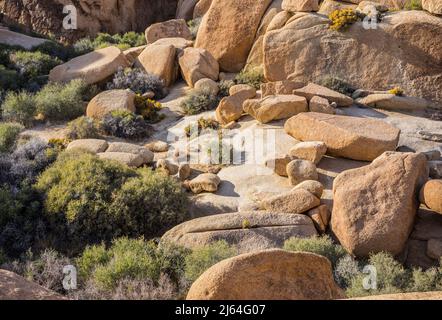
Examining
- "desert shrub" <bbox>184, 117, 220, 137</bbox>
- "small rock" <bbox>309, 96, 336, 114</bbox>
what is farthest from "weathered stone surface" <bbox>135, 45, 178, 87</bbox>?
"small rock" <bbox>309, 96, 336, 114</bbox>

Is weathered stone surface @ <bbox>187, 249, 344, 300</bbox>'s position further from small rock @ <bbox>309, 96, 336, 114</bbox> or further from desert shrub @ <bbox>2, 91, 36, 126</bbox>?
desert shrub @ <bbox>2, 91, 36, 126</bbox>

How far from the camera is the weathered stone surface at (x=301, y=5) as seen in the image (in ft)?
39.4

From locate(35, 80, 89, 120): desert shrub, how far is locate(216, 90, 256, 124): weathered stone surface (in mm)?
3363

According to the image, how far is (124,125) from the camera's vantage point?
10.7 m

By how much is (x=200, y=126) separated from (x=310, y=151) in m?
3.01

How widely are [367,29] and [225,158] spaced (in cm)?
476

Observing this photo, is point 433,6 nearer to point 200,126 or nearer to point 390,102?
point 390,102

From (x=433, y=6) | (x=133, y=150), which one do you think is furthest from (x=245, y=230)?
(x=433, y=6)

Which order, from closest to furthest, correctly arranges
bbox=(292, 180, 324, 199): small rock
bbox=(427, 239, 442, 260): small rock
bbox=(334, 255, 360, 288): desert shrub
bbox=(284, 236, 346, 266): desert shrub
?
bbox=(334, 255, 360, 288): desert shrub → bbox=(284, 236, 346, 266): desert shrub → bbox=(427, 239, 442, 260): small rock → bbox=(292, 180, 324, 199): small rock

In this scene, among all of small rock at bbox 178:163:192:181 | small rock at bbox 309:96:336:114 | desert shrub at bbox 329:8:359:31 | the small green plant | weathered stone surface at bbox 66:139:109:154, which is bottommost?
small rock at bbox 178:163:192:181

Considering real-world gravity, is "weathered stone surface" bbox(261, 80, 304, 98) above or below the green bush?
above

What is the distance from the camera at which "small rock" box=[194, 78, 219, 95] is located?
12.1 meters

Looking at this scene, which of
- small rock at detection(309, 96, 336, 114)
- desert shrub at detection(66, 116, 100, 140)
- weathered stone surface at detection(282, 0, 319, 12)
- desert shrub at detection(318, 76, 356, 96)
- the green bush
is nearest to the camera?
the green bush
